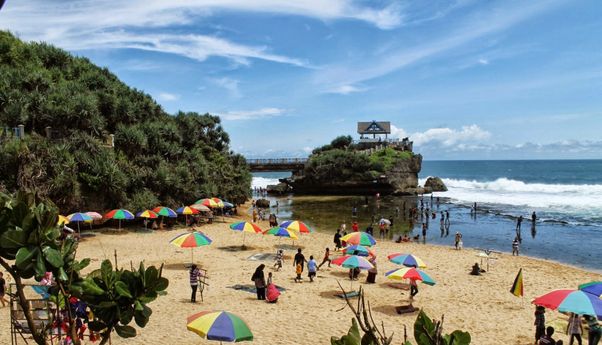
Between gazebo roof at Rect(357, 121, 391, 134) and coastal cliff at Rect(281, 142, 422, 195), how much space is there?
13936 millimetres

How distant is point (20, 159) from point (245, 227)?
13.4 m

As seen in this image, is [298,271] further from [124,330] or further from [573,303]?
[124,330]

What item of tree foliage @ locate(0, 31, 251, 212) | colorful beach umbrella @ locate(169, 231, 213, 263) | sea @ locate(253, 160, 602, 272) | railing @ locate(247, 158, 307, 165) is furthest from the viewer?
railing @ locate(247, 158, 307, 165)

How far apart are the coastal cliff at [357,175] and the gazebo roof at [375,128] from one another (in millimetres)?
13936

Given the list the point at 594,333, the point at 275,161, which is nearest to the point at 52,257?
the point at 594,333

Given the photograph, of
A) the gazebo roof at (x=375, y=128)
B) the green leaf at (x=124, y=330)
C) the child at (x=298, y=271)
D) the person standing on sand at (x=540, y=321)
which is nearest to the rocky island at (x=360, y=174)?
the gazebo roof at (x=375, y=128)

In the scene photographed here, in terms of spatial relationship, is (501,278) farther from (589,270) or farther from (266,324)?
Answer: (266,324)

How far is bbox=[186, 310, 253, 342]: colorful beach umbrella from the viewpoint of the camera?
29.4 ft

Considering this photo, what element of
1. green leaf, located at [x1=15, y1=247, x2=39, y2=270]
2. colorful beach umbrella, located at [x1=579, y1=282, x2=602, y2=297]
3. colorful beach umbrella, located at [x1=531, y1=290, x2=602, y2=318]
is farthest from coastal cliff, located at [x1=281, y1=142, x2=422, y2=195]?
green leaf, located at [x1=15, y1=247, x2=39, y2=270]

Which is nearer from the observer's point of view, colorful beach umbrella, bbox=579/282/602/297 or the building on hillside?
colorful beach umbrella, bbox=579/282/602/297

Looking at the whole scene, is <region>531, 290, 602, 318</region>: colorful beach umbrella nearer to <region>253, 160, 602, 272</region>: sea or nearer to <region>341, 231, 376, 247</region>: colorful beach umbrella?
<region>341, 231, 376, 247</region>: colorful beach umbrella

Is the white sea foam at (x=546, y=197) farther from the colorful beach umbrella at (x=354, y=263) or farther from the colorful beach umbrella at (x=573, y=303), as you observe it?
the colorful beach umbrella at (x=573, y=303)

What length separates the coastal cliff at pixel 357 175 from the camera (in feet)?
214

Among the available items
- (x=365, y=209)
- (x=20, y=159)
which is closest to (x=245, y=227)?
(x=20, y=159)
